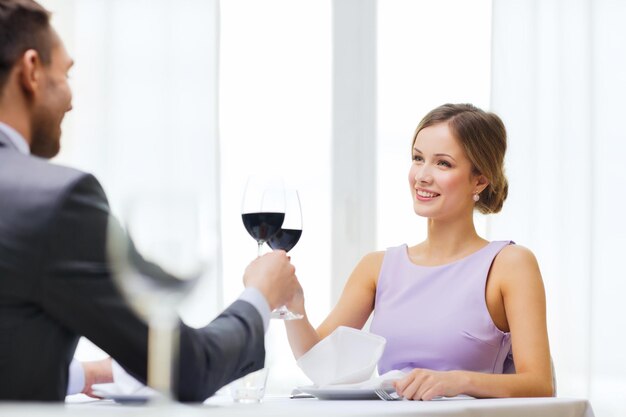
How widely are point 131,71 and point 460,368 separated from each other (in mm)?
2136

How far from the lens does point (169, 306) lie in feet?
3.70

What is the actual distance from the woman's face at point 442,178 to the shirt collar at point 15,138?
136cm

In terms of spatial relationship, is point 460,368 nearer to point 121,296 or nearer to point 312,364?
point 312,364

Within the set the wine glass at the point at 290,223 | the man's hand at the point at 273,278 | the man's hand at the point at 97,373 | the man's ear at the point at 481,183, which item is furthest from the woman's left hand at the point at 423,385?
the man's ear at the point at 481,183

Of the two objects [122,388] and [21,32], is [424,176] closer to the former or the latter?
[122,388]

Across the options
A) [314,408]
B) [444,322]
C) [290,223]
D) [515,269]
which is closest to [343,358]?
[290,223]

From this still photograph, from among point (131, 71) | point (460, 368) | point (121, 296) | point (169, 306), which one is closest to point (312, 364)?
point (460, 368)

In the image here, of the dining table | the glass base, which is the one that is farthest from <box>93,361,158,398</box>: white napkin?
the glass base

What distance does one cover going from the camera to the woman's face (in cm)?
265

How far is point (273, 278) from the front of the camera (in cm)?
157

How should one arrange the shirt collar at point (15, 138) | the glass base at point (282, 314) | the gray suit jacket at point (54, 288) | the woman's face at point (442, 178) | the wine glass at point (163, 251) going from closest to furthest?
A: the wine glass at point (163, 251) → the gray suit jacket at point (54, 288) → the shirt collar at point (15, 138) → the glass base at point (282, 314) → the woman's face at point (442, 178)

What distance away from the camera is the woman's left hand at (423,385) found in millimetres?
1859

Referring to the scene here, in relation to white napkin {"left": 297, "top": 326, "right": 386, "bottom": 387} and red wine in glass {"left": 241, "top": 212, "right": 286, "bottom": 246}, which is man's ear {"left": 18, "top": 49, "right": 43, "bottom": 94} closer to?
red wine in glass {"left": 241, "top": 212, "right": 286, "bottom": 246}

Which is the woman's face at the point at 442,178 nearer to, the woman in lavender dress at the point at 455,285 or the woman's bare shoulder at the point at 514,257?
the woman in lavender dress at the point at 455,285
